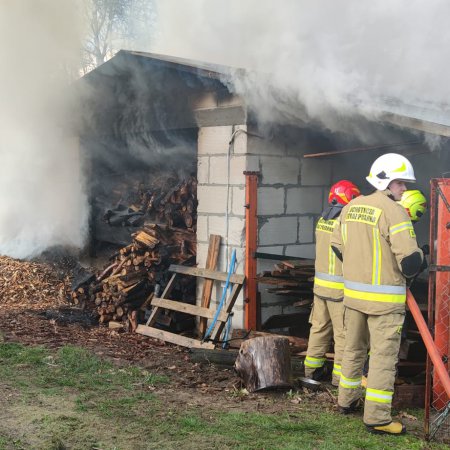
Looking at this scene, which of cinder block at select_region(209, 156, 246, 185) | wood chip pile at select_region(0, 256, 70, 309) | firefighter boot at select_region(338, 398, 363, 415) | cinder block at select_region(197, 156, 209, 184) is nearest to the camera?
firefighter boot at select_region(338, 398, 363, 415)

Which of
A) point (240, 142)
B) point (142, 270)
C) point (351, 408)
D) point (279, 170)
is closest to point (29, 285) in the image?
point (142, 270)

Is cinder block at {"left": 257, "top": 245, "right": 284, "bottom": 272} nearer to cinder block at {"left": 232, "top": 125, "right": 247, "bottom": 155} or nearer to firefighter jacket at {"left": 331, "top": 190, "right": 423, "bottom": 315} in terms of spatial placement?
cinder block at {"left": 232, "top": 125, "right": 247, "bottom": 155}

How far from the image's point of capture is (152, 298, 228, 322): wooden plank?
762cm

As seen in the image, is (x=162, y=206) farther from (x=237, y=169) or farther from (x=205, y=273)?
(x=237, y=169)

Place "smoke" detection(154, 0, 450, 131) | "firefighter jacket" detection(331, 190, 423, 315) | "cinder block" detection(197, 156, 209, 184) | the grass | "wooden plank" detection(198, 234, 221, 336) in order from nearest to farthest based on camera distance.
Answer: the grass < "firefighter jacket" detection(331, 190, 423, 315) < "smoke" detection(154, 0, 450, 131) < "wooden plank" detection(198, 234, 221, 336) < "cinder block" detection(197, 156, 209, 184)

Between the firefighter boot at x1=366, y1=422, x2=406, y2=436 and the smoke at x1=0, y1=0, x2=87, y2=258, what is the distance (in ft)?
26.5

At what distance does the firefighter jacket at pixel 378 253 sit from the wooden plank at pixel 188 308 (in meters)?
2.72

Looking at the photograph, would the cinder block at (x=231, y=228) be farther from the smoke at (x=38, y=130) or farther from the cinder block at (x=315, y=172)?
the smoke at (x=38, y=130)

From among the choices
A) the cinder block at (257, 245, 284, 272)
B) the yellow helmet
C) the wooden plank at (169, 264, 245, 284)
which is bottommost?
the wooden plank at (169, 264, 245, 284)

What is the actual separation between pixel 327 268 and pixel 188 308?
8.16ft

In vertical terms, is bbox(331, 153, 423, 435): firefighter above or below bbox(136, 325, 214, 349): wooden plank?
above

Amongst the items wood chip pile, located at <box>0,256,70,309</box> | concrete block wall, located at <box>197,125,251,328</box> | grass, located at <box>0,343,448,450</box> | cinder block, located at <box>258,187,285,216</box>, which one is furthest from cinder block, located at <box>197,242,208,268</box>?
wood chip pile, located at <box>0,256,70,309</box>

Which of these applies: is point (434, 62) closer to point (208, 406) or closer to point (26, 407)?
point (208, 406)

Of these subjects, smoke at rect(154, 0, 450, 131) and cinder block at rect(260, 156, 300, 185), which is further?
cinder block at rect(260, 156, 300, 185)
